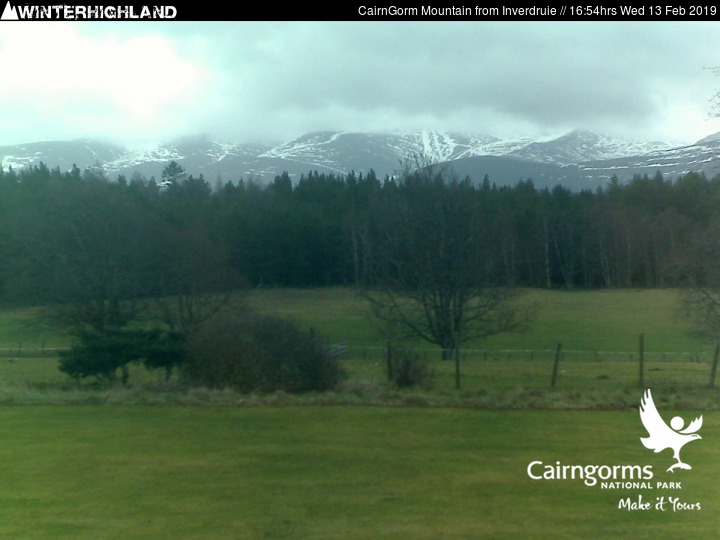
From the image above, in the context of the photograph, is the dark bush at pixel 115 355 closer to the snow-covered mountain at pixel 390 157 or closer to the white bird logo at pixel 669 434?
the snow-covered mountain at pixel 390 157

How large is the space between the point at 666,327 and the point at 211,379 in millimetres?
28638

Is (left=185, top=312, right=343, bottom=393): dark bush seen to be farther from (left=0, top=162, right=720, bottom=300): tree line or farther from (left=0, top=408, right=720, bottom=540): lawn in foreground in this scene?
(left=0, top=162, right=720, bottom=300): tree line

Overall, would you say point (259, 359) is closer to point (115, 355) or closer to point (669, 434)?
point (115, 355)

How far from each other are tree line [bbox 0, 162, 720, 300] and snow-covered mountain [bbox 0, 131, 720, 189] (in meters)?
0.88

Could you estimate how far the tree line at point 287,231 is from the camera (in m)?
26.4

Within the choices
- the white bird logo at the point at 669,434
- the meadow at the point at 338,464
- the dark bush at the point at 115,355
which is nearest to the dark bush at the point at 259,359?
the meadow at the point at 338,464

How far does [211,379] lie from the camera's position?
49.0 feet

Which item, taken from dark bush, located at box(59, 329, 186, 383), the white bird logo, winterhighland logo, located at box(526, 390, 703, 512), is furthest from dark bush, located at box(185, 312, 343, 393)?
winterhighland logo, located at box(526, 390, 703, 512)

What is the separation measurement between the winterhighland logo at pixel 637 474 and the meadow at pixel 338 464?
0.06 m

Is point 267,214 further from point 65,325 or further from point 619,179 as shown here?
point 619,179

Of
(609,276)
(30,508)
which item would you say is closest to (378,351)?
(30,508)

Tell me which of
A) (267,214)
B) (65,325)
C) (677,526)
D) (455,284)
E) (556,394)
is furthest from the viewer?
(267,214)

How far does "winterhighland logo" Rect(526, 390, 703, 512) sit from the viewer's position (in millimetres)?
6785

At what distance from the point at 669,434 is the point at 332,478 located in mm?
4082
